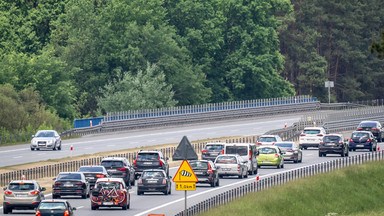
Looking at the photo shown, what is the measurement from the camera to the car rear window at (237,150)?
57500 mm

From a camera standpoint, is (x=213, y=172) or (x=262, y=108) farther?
(x=262, y=108)

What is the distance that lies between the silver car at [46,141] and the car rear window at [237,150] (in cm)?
1921

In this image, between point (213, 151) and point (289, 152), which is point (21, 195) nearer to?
point (213, 151)

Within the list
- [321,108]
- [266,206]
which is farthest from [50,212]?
[321,108]

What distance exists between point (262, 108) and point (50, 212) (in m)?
70.5

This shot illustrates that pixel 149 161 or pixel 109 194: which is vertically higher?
pixel 149 161

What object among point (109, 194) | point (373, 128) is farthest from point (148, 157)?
point (373, 128)

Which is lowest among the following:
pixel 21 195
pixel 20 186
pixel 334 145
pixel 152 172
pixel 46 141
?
pixel 21 195

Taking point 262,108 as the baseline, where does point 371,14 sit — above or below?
above

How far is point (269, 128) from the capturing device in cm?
9131

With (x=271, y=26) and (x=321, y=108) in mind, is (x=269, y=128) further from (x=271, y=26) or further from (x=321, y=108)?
(x=271, y=26)

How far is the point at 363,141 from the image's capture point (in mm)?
71562

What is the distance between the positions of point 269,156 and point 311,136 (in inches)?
560

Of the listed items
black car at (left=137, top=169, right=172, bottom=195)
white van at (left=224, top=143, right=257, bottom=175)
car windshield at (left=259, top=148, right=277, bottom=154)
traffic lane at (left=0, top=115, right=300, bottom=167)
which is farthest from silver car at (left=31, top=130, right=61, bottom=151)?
black car at (left=137, top=169, right=172, bottom=195)
